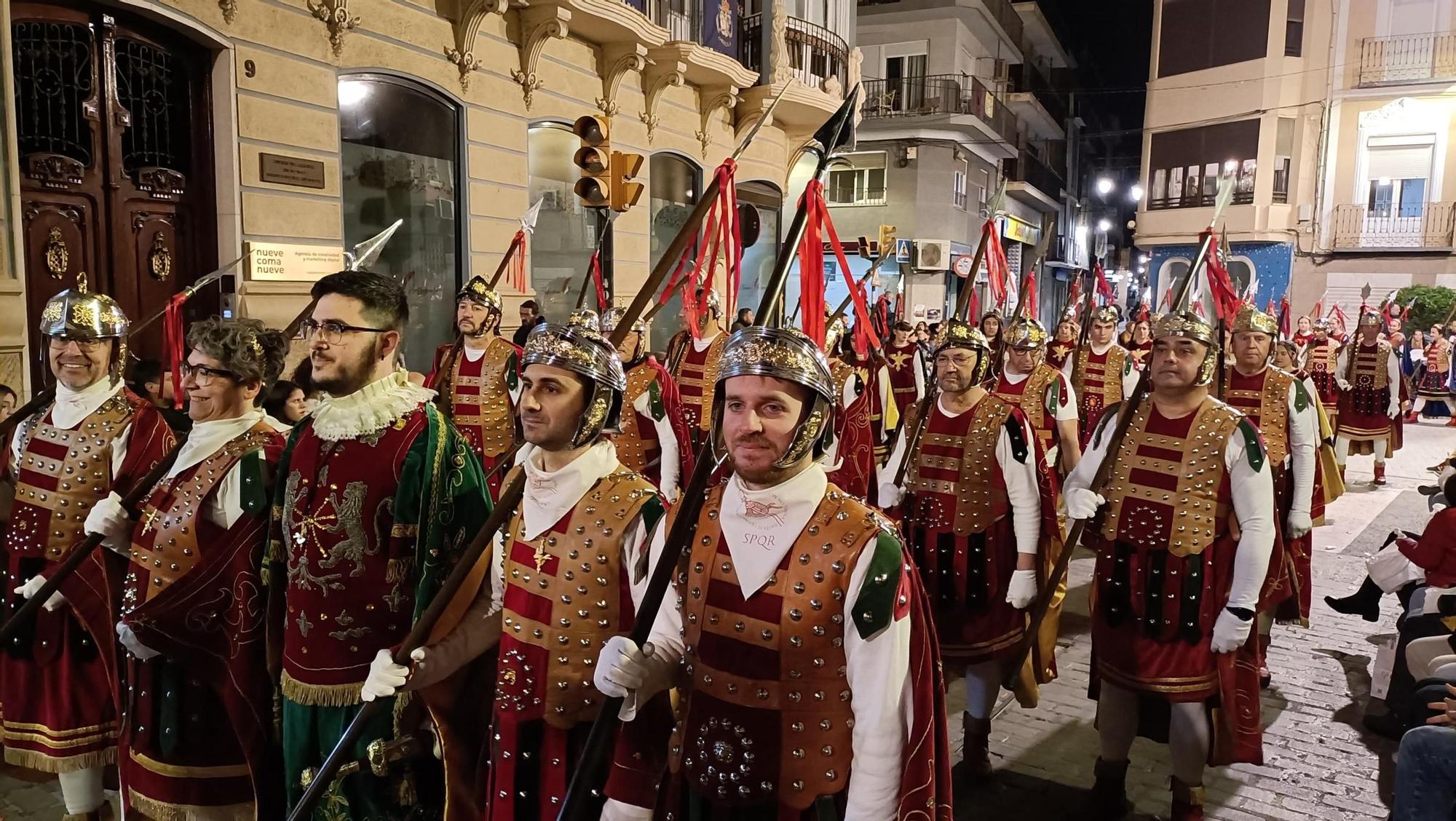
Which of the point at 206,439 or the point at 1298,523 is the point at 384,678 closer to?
the point at 206,439

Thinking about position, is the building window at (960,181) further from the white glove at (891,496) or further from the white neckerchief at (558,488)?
the white neckerchief at (558,488)

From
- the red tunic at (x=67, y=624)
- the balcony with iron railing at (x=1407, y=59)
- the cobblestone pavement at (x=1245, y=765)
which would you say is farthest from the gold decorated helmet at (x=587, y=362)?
the balcony with iron railing at (x=1407, y=59)

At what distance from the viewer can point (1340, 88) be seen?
28.6 m

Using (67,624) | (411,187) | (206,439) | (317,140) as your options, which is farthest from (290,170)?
(206,439)

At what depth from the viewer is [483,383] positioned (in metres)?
7.21

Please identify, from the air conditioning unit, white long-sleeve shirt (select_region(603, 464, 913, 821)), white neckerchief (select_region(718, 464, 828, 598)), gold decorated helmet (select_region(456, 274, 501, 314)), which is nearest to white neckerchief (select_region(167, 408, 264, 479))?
white long-sleeve shirt (select_region(603, 464, 913, 821))

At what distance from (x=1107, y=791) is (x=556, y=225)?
1094 cm

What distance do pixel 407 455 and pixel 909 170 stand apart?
27023 millimetres

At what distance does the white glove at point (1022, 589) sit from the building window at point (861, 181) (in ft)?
83.3

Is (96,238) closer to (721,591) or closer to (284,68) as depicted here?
(284,68)

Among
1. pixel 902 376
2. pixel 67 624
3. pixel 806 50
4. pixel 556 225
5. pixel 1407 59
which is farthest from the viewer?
pixel 1407 59

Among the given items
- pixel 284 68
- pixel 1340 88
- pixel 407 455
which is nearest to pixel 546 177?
pixel 284 68

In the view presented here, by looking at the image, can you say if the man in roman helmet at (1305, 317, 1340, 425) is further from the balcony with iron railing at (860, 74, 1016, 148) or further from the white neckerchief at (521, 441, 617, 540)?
the balcony with iron railing at (860, 74, 1016, 148)

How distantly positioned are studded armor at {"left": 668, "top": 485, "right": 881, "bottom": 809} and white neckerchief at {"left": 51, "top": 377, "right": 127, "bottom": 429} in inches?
127
